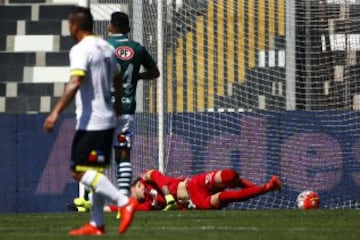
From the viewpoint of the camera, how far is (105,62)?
825cm

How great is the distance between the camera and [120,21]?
36.5ft

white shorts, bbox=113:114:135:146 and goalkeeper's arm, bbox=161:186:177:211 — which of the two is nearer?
white shorts, bbox=113:114:135:146

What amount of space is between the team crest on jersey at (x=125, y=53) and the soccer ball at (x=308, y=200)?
11.6 ft

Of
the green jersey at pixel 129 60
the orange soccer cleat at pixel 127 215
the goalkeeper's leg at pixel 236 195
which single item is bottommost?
the goalkeeper's leg at pixel 236 195

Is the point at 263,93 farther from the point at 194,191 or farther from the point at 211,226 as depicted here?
the point at 211,226

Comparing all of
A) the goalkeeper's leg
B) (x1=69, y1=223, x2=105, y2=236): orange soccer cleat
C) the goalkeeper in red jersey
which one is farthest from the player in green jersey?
(x1=69, y1=223, x2=105, y2=236): orange soccer cleat

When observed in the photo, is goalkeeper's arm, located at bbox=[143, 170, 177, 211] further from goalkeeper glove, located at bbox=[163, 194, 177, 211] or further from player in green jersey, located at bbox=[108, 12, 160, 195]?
player in green jersey, located at bbox=[108, 12, 160, 195]

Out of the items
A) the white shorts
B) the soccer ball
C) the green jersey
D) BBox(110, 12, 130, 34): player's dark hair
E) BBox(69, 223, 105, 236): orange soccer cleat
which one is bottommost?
the soccer ball

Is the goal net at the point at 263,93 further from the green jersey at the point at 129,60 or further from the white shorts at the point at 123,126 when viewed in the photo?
the white shorts at the point at 123,126

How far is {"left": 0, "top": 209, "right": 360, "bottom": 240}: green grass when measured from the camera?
27.0 ft

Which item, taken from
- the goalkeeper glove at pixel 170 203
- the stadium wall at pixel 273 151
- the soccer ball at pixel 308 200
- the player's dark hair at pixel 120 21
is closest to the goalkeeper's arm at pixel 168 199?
the goalkeeper glove at pixel 170 203

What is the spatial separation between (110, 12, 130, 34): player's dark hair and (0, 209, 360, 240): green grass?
5.66ft

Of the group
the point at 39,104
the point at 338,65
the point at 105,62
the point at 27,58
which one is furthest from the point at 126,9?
the point at 105,62

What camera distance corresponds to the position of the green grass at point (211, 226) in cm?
823
